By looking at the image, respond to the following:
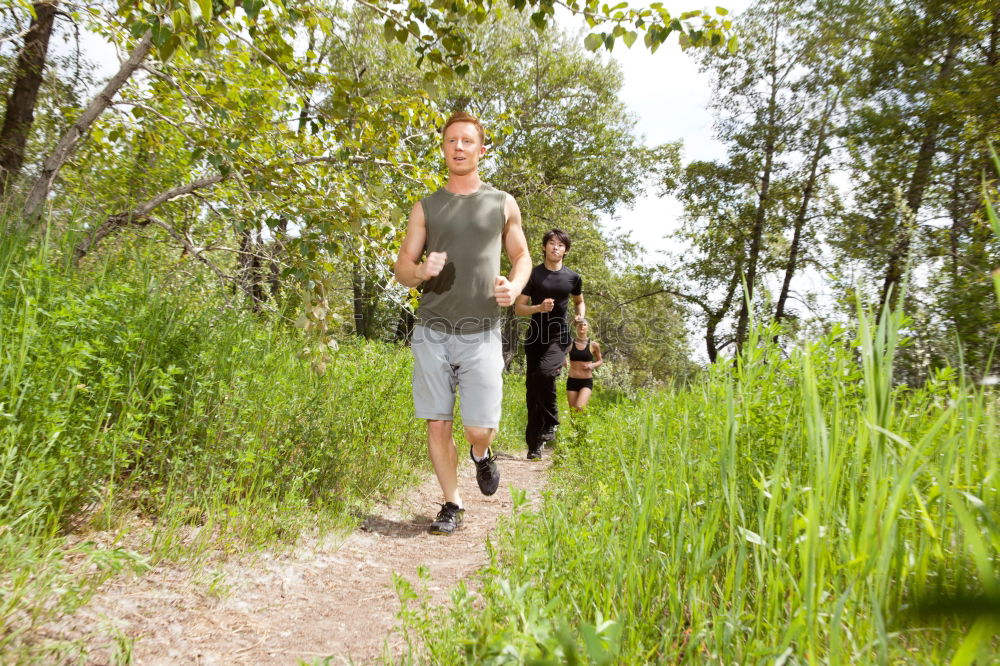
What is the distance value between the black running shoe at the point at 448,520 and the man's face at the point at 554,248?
3.96 m

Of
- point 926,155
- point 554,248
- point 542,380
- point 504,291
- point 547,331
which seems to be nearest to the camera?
point 504,291

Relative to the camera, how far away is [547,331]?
7867 mm

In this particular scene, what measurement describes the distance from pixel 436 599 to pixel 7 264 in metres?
2.59

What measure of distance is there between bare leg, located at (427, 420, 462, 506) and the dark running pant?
144 inches

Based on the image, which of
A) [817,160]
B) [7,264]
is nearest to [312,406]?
[7,264]

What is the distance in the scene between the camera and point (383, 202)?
448 centimetres

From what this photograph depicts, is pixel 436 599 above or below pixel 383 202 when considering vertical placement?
below

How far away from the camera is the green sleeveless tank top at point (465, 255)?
4023 millimetres

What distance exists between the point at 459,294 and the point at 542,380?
414 centimetres

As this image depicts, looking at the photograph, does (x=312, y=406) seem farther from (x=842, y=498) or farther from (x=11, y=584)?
(x=842, y=498)

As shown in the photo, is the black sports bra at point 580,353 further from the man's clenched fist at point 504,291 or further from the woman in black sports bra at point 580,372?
the man's clenched fist at point 504,291

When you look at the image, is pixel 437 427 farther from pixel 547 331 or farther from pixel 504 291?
pixel 547 331

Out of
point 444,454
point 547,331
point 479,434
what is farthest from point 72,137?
point 547,331

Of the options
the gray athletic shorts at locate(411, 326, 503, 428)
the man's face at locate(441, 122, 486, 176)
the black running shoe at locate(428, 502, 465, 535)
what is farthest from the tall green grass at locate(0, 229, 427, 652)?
the man's face at locate(441, 122, 486, 176)
